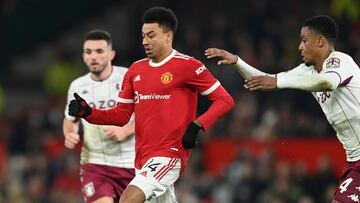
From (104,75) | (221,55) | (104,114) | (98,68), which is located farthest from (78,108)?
(104,75)

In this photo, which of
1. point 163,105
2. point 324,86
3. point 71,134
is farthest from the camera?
point 71,134

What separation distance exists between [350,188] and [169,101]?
1.84 metres

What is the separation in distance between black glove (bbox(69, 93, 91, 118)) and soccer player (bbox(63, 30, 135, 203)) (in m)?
1.71

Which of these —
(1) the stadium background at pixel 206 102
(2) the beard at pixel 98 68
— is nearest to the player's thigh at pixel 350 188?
(2) the beard at pixel 98 68

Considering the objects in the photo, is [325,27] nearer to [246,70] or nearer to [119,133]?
[246,70]

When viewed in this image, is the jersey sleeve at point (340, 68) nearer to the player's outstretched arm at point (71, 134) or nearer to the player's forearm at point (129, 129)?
the player's forearm at point (129, 129)

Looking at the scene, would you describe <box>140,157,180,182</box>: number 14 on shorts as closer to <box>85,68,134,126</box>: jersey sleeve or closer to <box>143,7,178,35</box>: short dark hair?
<box>85,68,134,126</box>: jersey sleeve

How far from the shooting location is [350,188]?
9.71 meters

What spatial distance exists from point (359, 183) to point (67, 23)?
50.7 ft

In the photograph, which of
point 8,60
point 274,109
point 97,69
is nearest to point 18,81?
point 8,60

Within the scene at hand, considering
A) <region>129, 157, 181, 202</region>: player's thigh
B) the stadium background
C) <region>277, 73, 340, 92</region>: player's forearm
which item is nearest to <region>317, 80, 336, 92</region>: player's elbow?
<region>277, 73, 340, 92</region>: player's forearm

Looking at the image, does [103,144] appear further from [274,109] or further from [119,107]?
[274,109]

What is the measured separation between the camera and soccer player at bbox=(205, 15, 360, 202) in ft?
31.1

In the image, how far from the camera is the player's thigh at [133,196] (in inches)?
385
